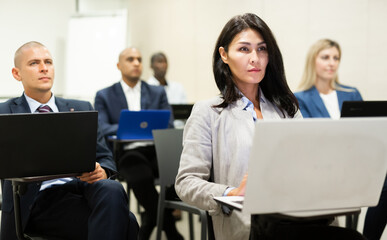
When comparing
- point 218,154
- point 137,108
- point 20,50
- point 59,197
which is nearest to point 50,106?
point 20,50

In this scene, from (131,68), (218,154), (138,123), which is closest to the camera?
(218,154)

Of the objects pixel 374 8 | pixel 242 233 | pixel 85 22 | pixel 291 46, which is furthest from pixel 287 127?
pixel 85 22

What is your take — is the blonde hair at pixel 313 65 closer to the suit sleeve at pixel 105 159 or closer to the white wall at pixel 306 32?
the white wall at pixel 306 32

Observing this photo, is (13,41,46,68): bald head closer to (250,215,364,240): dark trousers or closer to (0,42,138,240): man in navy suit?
(0,42,138,240): man in navy suit

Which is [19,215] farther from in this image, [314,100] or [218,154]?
[314,100]

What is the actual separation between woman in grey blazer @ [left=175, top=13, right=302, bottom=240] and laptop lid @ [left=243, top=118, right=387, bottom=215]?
42cm

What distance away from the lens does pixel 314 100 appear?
12.2ft

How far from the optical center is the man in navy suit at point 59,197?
2.30 m

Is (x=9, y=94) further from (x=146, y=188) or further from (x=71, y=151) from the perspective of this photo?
(x=146, y=188)

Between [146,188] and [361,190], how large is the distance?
2.42 meters

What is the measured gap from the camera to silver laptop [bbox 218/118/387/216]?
1.43 m

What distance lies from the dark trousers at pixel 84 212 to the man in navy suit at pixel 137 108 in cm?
97

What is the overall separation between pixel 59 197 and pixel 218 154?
92cm

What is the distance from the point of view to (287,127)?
1429mm
